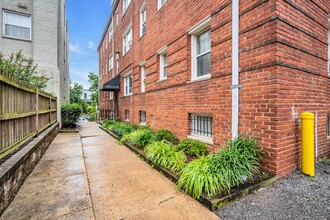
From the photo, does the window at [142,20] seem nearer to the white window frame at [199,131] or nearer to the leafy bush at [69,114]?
the white window frame at [199,131]

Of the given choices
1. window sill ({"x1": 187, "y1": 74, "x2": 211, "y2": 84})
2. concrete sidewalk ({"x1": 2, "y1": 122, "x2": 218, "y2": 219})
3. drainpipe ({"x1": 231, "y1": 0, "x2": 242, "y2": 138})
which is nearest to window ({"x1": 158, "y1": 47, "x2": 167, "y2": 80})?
window sill ({"x1": 187, "y1": 74, "x2": 211, "y2": 84})

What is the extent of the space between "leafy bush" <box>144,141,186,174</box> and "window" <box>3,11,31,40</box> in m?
10.3

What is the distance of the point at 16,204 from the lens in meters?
2.58

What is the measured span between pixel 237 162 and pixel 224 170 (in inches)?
12.1

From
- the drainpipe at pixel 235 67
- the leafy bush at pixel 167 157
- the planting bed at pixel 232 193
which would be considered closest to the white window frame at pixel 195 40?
the drainpipe at pixel 235 67

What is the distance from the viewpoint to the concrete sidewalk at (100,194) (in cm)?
238

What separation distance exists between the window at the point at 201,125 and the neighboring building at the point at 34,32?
346 inches

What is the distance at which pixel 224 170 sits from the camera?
2.94 m

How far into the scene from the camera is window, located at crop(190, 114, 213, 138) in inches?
191

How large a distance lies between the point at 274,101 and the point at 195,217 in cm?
235

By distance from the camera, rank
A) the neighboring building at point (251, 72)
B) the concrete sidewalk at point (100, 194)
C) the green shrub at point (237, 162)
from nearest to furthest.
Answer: the concrete sidewalk at point (100, 194) → the green shrub at point (237, 162) → the neighboring building at point (251, 72)

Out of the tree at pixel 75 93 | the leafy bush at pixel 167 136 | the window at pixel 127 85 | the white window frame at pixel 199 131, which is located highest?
the tree at pixel 75 93

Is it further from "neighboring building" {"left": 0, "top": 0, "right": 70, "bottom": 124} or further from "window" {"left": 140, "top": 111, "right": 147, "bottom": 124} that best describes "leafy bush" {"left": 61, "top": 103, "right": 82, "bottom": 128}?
"window" {"left": 140, "top": 111, "right": 147, "bottom": 124}

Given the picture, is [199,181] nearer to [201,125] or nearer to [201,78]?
[201,125]
